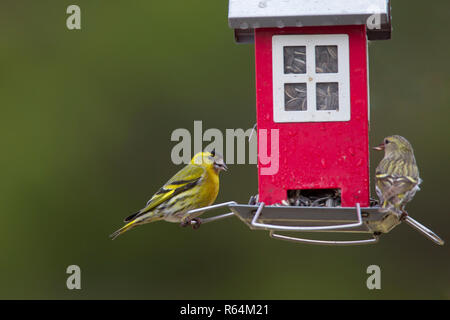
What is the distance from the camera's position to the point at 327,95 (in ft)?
19.3

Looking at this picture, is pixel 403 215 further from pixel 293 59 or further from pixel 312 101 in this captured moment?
pixel 293 59

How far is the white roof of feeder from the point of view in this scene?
224 inches

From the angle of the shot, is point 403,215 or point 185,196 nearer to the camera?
point 403,215

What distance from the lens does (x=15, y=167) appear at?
11344mm

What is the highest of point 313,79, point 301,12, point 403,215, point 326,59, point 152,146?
point 301,12

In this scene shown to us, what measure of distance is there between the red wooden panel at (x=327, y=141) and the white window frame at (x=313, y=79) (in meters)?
0.03

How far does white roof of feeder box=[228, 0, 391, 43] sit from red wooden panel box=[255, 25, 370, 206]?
5.6 inches

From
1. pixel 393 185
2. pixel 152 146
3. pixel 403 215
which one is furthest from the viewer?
pixel 152 146

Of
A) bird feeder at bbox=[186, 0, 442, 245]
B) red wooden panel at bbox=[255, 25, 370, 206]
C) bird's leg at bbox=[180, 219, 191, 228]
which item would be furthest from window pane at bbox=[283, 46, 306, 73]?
bird's leg at bbox=[180, 219, 191, 228]

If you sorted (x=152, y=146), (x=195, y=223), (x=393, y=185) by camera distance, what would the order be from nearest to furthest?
(x=393, y=185), (x=195, y=223), (x=152, y=146)

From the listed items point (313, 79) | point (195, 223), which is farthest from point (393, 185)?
point (195, 223)

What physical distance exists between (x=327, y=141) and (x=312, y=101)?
0.28m

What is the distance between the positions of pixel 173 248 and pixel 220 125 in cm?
161

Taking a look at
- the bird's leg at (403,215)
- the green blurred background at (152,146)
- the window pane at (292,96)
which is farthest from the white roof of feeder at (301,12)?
the green blurred background at (152,146)
